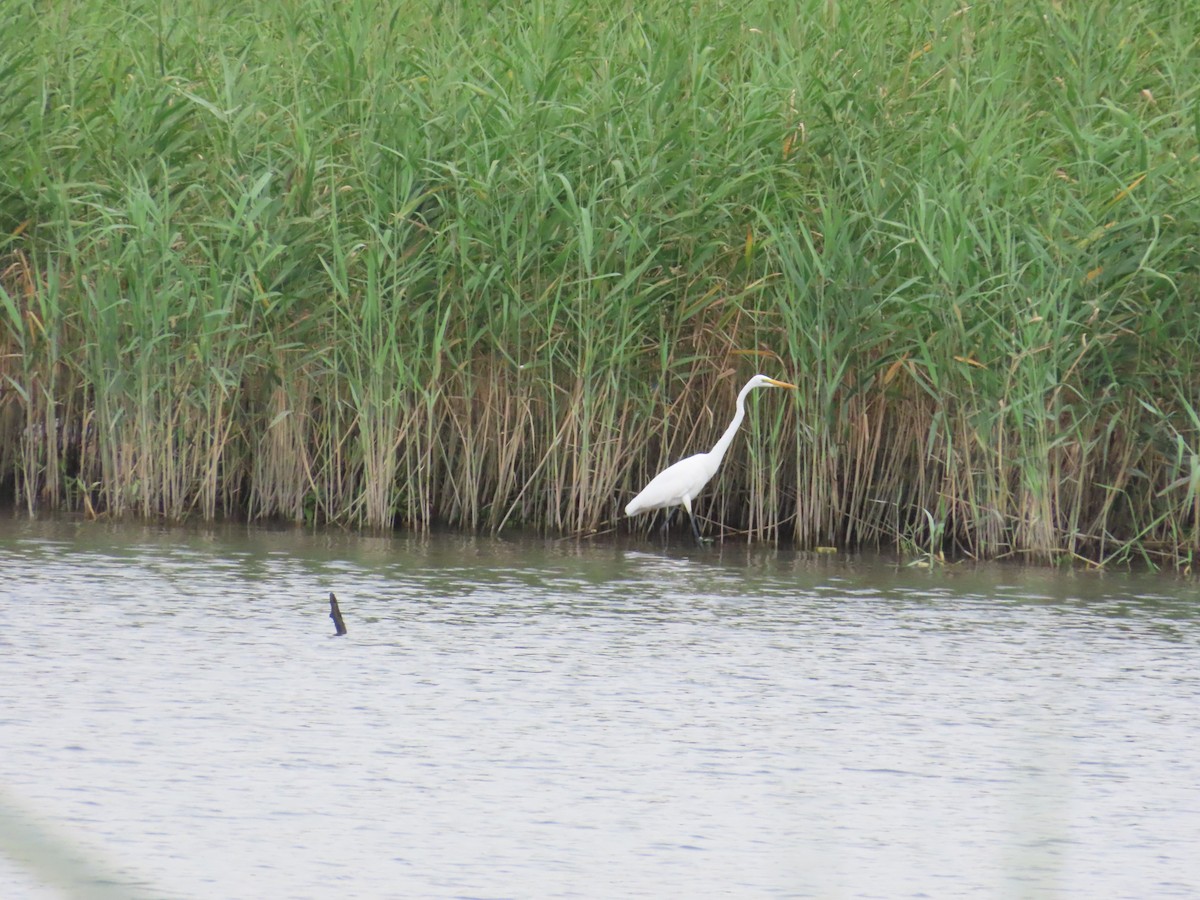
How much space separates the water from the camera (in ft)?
12.9

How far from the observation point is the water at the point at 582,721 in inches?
154

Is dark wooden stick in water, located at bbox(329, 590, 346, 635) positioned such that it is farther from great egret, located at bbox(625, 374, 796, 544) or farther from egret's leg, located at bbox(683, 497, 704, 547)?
egret's leg, located at bbox(683, 497, 704, 547)

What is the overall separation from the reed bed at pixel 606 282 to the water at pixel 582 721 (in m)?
0.58

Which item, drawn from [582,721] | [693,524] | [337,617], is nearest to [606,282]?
[693,524]

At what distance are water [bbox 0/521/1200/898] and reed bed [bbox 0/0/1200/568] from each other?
→ 576mm

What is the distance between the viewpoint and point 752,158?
28.1 ft

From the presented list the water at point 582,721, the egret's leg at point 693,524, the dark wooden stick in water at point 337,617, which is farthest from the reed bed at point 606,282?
the dark wooden stick in water at point 337,617

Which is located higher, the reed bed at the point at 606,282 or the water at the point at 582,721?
the reed bed at the point at 606,282

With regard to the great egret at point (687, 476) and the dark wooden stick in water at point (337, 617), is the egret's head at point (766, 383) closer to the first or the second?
the great egret at point (687, 476)

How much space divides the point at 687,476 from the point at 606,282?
106 centimetres

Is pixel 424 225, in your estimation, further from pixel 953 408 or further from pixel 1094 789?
pixel 1094 789

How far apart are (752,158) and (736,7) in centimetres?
151

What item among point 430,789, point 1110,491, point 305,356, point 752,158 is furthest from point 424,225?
point 430,789

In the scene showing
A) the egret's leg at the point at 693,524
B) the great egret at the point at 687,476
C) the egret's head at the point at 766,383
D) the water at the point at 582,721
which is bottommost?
the water at the point at 582,721
